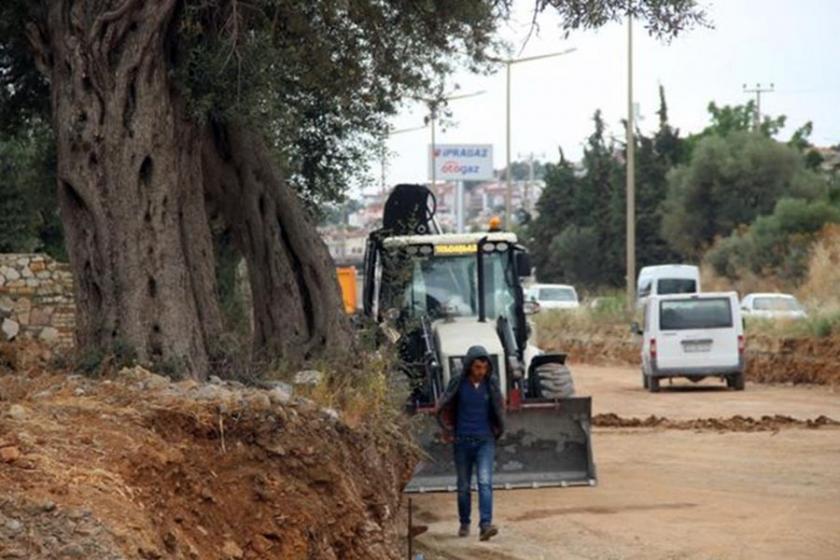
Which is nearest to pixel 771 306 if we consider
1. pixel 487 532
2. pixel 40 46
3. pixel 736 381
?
pixel 736 381

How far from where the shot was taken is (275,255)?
19.3 metres

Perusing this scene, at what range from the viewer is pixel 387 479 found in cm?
1472

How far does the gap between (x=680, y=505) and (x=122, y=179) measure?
800 cm

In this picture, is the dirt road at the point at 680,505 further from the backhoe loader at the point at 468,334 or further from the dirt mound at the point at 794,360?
the dirt mound at the point at 794,360

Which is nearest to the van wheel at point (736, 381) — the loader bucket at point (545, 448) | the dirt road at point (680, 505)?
the dirt road at point (680, 505)

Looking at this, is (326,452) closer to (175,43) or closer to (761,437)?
(175,43)

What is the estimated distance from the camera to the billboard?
96.8 m

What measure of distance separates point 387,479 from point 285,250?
17.5ft

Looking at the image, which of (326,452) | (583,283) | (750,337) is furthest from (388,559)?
(583,283)

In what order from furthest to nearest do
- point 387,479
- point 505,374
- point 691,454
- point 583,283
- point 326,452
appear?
1. point 583,283
2. point 691,454
3. point 505,374
4. point 387,479
5. point 326,452

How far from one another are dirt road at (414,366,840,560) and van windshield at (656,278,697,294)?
30091mm

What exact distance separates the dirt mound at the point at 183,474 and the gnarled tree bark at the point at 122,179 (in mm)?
1072

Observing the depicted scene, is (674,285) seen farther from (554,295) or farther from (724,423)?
(724,423)

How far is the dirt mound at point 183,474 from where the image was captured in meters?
9.54
